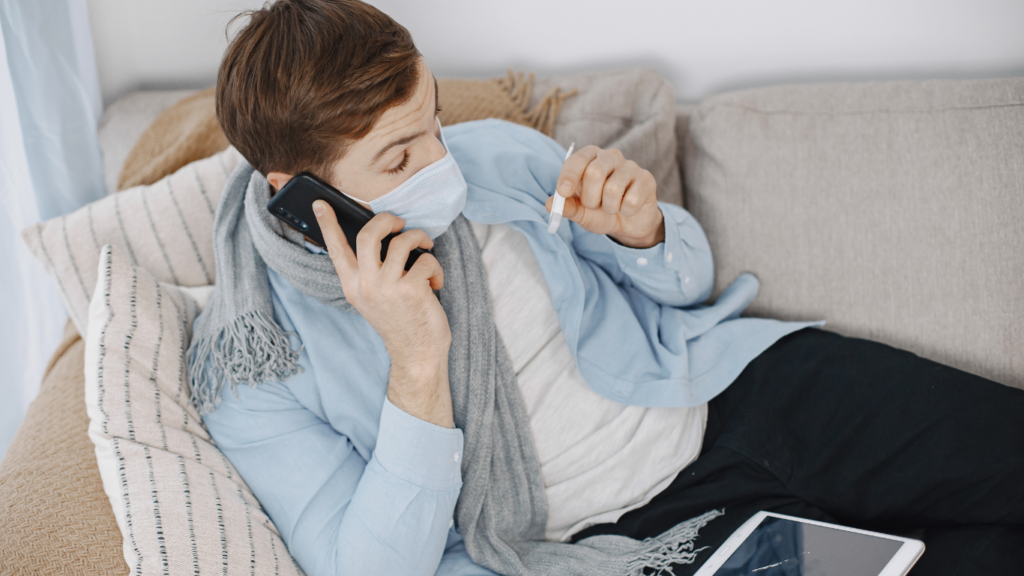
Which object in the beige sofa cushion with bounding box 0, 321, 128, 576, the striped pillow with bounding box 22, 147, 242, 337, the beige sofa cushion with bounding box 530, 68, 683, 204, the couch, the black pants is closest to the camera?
the beige sofa cushion with bounding box 0, 321, 128, 576

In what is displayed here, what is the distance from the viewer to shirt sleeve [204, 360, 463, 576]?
0.91m

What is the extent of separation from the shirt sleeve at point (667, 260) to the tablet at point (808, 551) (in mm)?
434

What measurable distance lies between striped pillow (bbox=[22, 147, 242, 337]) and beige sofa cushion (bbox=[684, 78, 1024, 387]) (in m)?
1.08

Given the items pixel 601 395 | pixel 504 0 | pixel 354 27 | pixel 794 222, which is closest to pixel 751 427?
pixel 601 395

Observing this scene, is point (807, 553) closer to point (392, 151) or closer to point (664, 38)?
point (392, 151)

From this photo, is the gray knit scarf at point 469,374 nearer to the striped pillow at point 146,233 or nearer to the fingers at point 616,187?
the striped pillow at point 146,233

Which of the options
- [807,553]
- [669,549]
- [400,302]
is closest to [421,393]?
[400,302]

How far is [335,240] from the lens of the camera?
0.91 metres

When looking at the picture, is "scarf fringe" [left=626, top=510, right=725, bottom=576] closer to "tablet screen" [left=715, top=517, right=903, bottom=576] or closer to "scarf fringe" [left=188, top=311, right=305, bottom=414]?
"tablet screen" [left=715, top=517, right=903, bottom=576]

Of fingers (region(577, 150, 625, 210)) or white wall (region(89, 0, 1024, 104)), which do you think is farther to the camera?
white wall (region(89, 0, 1024, 104))

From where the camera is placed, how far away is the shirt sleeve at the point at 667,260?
106 cm

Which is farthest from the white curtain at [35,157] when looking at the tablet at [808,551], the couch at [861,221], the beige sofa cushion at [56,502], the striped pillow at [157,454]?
the tablet at [808,551]

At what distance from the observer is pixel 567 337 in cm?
106

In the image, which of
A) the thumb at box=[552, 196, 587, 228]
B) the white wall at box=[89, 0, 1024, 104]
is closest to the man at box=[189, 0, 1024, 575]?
the thumb at box=[552, 196, 587, 228]
